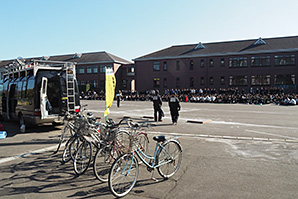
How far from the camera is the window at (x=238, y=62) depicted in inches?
1775

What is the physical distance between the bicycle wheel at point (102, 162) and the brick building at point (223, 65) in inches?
Result: 1710

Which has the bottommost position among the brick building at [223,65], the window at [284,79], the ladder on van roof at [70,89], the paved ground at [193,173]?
the paved ground at [193,173]

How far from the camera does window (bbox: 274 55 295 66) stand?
137ft

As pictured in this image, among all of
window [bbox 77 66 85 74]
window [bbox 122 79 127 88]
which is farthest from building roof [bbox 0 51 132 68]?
window [bbox 122 79 127 88]

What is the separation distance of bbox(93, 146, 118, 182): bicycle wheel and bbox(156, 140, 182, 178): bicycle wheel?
3.32ft

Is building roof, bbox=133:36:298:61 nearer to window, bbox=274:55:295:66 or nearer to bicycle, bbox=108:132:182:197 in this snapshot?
window, bbox=274:55:295:66

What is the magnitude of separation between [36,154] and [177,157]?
4364 mm

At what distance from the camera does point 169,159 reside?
5371 mm

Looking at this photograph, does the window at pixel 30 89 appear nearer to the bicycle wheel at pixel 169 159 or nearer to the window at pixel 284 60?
the bicycle wheel at pixel 169 159

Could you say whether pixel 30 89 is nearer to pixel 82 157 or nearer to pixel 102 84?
pixel 82 157

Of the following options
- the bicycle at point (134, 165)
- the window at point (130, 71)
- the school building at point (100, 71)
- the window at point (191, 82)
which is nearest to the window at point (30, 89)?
the bicycle at point (134, 165)

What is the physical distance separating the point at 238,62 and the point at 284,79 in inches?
320

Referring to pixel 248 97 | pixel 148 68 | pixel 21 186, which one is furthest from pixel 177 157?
pixel 148 68

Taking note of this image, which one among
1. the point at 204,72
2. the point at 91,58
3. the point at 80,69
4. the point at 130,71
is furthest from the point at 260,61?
the point at 80,69
